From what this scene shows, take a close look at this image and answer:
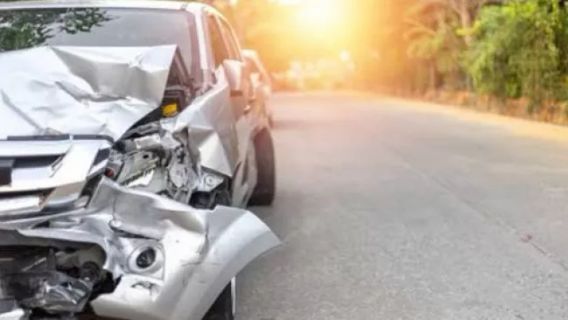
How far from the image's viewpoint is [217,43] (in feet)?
20.7

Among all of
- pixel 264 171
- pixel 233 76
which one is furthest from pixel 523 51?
pixel 233 76

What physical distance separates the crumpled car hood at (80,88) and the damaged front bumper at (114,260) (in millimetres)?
416

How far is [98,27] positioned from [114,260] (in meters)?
2.61

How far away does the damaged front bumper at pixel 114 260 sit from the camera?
334 cm

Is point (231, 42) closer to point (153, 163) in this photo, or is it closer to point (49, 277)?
point (153, 163)

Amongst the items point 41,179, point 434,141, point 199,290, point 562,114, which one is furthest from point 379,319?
point 562,114

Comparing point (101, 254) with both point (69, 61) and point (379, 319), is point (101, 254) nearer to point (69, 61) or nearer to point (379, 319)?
point (69, 61)

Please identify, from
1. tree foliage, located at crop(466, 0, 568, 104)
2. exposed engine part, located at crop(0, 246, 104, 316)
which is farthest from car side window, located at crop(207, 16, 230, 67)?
tree foliage, located at crop(466, 0, 568, 104)

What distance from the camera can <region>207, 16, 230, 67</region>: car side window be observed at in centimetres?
600

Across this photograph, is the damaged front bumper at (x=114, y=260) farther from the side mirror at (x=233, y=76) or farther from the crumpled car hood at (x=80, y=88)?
the side mirror at (x=233, y=76)

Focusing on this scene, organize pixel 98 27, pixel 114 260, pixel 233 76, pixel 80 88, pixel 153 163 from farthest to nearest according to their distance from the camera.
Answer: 1. pixel 98 27
2. pixel 233 76
3. pixel 80 88
4. pixel 153 163
5. pixel 114 260

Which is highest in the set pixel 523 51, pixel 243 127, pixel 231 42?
pixel 231 42

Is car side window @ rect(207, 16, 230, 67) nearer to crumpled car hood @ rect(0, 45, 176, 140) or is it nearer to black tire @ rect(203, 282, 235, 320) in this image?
crumpled car hood @ rect(0, 45, 176, 140)

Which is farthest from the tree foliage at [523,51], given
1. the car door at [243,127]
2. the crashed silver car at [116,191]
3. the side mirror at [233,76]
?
the crashed silver car at [116,191]
